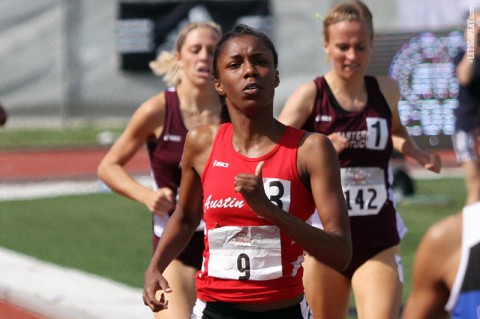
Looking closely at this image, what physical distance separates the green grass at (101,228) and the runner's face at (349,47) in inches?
116

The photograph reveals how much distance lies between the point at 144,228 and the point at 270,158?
7.63 metres

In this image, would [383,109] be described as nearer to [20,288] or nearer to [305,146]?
[305,146]

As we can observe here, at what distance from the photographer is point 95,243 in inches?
430

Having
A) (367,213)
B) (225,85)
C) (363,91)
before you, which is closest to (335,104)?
(363,91)

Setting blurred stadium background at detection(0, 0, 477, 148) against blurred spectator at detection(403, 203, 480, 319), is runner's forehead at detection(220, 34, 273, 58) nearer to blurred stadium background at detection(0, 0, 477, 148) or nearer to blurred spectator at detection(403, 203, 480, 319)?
blurred spectator at detection(403, 203, 480, 319)

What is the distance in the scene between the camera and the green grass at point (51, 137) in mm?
18781

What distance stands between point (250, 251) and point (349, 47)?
2.14 meters

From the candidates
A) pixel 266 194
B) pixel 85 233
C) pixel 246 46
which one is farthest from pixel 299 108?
pixel 85 233

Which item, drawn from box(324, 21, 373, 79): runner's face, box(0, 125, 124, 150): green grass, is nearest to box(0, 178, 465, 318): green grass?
box(324, 21, 373, 79): runner's face

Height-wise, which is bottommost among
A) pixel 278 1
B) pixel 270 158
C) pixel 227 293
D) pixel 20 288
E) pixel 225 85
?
pixel 20 288

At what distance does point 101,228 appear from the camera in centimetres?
1175

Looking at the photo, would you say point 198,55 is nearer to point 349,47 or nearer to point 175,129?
point 175,129

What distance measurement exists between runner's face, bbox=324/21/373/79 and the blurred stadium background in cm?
1349

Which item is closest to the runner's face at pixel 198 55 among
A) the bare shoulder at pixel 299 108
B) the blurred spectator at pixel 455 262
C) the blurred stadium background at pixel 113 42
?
the bare shoulder at pixel 299 108
